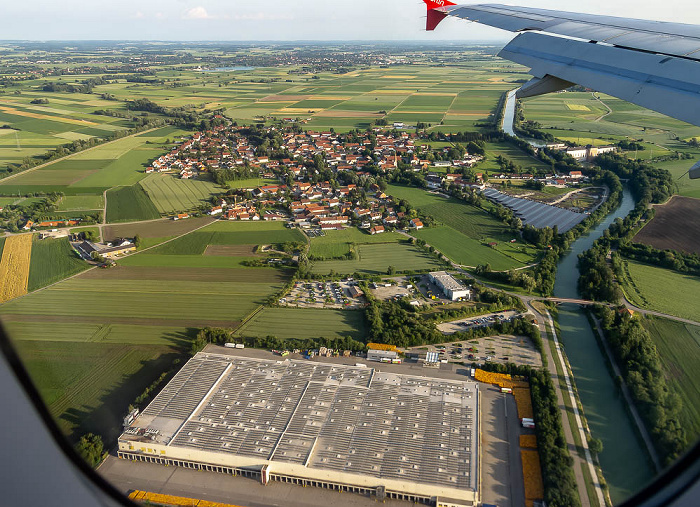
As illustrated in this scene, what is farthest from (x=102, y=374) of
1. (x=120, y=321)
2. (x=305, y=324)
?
(x=305, y=324)

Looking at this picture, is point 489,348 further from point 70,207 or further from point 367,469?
point 70,207

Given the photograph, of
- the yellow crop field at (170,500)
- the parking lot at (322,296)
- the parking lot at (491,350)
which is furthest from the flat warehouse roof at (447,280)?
the yellow crop field at (170,500)

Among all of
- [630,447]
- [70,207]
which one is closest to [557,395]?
[630,447]

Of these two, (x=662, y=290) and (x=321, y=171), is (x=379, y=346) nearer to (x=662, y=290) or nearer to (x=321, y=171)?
(x=662, y=290)

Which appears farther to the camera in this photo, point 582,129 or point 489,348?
point 582,129

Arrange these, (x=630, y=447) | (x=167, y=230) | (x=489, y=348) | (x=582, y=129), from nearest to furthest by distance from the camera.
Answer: (x=630, y=447) < (x=489, y=348) < (x=167, y=230) < (x=582, y=129)

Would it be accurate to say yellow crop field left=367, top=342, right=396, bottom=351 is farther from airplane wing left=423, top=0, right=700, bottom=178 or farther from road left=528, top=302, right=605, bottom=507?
airplane wing left=423, top=0, right=700, bottom=178
